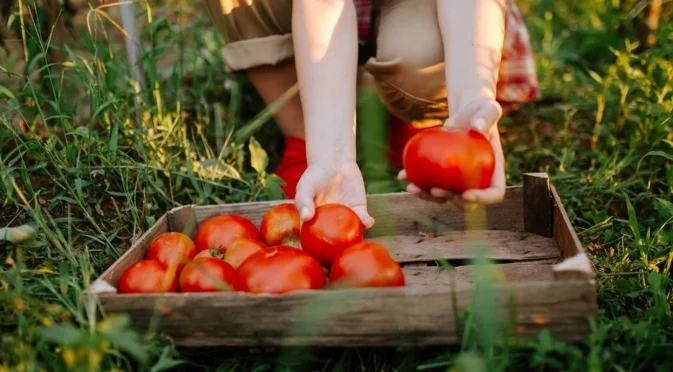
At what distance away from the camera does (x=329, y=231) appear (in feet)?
4.90

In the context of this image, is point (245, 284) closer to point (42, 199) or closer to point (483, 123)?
point (483, 123)

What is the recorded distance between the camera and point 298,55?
5.73 feet

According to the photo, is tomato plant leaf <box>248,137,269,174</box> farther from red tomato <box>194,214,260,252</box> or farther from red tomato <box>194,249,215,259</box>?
red tomato <box>194,249,215,259</box>

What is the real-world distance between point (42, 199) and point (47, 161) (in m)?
0.12

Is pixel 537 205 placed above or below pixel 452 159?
below

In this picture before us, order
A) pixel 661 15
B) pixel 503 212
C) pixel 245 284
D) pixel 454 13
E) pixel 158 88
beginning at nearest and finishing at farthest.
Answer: pixel 245 284 → pixel 454 13 → pixel 503 212 → pixel 158 88 → pixel 661 15

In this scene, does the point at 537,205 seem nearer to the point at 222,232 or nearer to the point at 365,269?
the point at 365,269

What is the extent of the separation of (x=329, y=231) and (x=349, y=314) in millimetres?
295

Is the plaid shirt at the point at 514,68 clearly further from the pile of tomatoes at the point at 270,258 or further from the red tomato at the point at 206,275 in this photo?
the red tomato at the point at 206,275

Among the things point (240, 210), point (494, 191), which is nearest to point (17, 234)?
point (240, 210)

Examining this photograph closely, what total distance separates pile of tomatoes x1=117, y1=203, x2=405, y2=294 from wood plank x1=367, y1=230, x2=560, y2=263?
8.4 inches

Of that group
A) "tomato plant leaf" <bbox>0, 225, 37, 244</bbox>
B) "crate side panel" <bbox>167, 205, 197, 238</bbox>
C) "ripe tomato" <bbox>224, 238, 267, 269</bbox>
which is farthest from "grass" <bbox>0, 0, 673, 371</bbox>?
"ripe tomato" <bbox>224, 238, 267, 269</bbox>

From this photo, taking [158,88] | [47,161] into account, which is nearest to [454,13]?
[158,88]

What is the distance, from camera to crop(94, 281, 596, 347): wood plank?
3.93ft
